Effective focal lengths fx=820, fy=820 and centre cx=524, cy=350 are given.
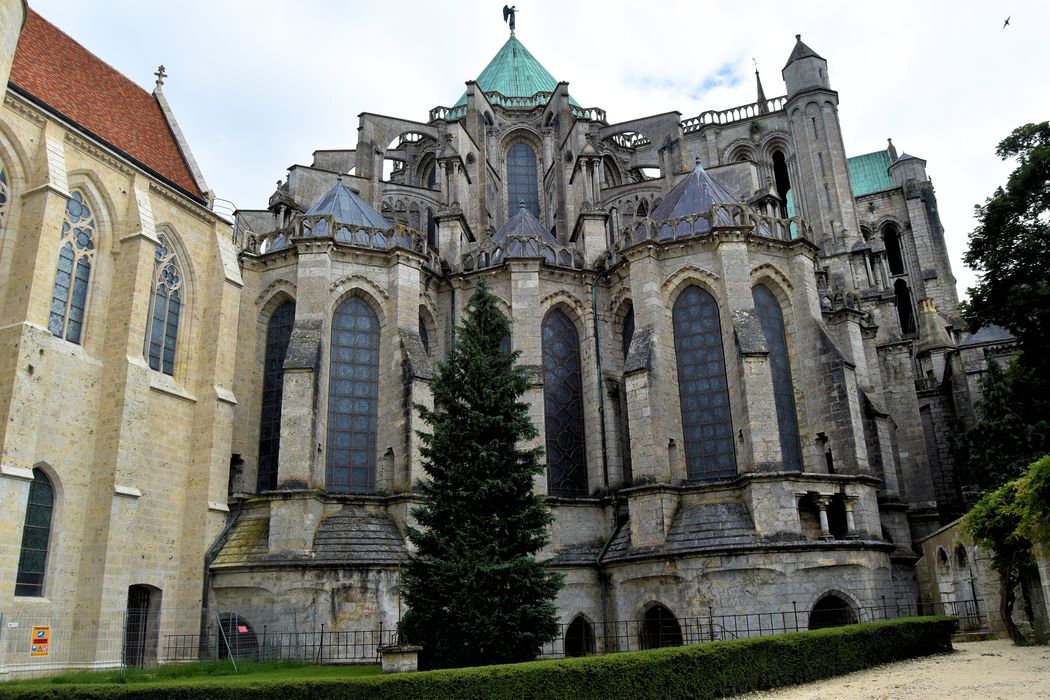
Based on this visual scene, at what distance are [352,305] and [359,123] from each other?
14.3 metres

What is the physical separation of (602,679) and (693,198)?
17311 millimetres

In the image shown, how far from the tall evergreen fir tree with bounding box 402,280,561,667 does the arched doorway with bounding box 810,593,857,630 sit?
882cm

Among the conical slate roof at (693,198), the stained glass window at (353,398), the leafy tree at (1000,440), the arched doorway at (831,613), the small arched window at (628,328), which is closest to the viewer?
the arched doorway at (831,613)

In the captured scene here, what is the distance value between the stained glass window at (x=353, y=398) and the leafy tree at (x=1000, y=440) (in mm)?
20813

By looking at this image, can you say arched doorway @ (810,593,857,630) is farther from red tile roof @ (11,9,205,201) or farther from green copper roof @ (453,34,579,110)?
green copper roof @ (453,34,579,110)

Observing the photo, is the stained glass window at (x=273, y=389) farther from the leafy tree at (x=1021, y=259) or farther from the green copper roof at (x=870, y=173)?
the green copper roof at (x=870, y=173)

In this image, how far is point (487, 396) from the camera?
1691 cm

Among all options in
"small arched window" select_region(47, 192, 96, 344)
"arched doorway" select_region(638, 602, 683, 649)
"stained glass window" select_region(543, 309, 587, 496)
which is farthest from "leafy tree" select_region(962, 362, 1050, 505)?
"small arched window" select_region(47, 192, 96, 344)

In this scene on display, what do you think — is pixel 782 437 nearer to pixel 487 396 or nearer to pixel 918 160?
pixel 487 396

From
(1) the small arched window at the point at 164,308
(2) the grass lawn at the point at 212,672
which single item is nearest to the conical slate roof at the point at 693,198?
(1) the small arched window at the point at 164,308

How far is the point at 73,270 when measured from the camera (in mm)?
20906

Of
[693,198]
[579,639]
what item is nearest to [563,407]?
[579,639]

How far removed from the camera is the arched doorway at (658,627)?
71.0ft

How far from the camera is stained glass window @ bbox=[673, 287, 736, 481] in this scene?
77.4ft
